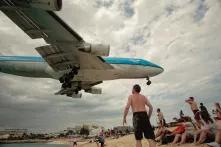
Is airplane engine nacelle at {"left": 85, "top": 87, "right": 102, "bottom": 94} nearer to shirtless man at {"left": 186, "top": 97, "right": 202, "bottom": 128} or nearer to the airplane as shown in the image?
the airplane

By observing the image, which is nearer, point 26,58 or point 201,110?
point 201,110

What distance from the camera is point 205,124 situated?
14164 mm

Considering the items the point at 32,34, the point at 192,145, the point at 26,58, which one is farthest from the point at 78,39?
the point at 192,145

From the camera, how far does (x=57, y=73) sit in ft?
90.0

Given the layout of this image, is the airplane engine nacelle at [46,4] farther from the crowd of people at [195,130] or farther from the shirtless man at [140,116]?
the crowd of people at [195,130]

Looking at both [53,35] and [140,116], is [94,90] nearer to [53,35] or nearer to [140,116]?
[53,35]

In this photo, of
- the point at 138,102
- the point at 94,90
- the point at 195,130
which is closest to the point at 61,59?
the point at 94,90

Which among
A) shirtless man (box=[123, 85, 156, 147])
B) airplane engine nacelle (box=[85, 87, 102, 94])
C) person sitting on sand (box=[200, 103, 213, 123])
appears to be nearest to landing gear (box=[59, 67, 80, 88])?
airplane engine nacelle (box=[85, 87, 102, 94])

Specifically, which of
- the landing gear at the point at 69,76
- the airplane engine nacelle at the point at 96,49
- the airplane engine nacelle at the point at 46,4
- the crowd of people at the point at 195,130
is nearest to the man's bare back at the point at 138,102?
the crowd of people at the point at 195,130

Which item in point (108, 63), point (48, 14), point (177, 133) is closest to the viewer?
point (177, 133)

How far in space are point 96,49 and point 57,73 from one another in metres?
7.10

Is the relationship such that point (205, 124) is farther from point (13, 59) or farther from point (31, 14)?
point (13, 59)

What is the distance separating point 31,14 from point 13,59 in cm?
1163

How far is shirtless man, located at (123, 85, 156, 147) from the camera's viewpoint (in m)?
9.30
